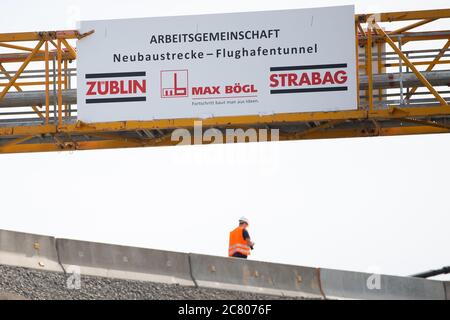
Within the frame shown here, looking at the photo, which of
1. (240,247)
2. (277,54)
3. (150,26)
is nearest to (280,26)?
(277,54)

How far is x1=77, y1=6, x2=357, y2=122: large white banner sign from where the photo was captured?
27.2 metres

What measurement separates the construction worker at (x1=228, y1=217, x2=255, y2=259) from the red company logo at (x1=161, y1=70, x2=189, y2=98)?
18.4 ft

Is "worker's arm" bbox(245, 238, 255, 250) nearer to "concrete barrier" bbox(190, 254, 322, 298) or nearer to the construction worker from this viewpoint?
the construction worker

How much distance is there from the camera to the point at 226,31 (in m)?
27.5

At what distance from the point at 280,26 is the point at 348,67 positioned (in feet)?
5.37

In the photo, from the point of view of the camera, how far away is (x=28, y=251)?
59.8ft

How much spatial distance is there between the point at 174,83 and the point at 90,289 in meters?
10.2

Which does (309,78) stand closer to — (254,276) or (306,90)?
(306,90)

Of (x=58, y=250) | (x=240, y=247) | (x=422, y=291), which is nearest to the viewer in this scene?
(x=58, y=250)

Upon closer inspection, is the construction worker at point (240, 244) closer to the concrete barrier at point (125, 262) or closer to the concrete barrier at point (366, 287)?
the concrete barrier at point (366, 287)

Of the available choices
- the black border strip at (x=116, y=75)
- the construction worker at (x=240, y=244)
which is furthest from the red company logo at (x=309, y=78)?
the construction worker at (x=240, y=244)

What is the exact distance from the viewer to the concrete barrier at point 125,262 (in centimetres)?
1853

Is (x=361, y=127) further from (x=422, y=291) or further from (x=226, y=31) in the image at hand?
(x=422, y=291)

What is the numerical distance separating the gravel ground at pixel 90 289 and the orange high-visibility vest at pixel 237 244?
345 centimetres
